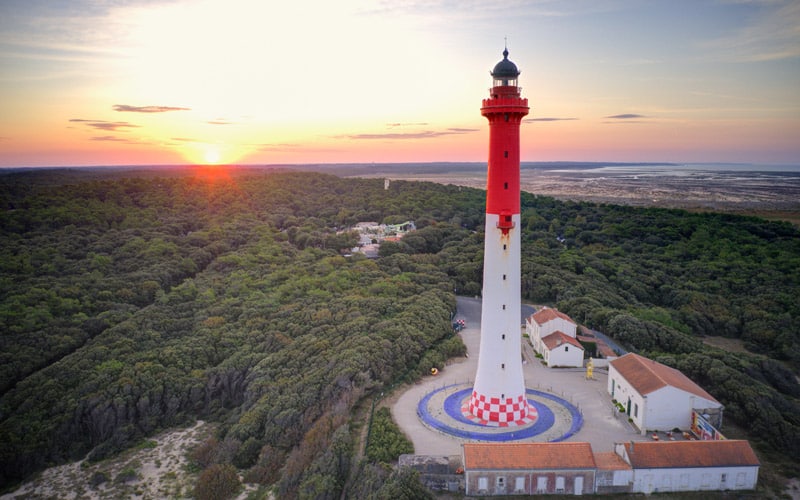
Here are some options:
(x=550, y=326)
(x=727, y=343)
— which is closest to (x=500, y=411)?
(x=550, y=326)

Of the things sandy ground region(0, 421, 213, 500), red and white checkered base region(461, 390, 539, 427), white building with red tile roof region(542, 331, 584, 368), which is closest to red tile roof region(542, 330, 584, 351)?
white building with red tile roof region(542, 331, 584, 368)

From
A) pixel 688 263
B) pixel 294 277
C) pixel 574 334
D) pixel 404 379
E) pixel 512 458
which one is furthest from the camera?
pixel 688 263

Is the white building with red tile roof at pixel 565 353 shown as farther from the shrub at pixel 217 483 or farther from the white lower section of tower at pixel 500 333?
the shrub at pixel 217 483

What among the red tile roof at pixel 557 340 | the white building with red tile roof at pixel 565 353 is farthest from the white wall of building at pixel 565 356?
the red tile roof at pixel 557 340

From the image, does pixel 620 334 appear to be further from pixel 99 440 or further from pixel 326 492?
pixel 99 440

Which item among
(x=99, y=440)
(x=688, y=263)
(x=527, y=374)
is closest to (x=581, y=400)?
(x=527, y=374)
